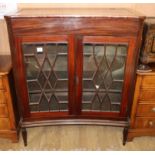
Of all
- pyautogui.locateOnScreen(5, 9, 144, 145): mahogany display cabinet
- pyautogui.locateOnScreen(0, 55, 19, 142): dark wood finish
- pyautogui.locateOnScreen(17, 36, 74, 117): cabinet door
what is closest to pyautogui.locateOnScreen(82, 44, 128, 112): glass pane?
pyautogui.locateOnScreen(5, 9, 144, 145): mahogany display cabinet

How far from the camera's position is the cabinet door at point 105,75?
145 cm

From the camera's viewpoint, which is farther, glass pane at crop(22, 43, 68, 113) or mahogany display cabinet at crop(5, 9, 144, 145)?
glass pane at crop(22, 43, 68, 113)

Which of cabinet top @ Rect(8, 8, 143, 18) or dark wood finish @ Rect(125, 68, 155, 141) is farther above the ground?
cabinet top @ Rect(8, 8, 143, 18)

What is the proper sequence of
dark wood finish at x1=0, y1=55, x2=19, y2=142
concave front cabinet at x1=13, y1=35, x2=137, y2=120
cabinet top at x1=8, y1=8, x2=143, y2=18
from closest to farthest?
cabinet top at x1=8, y1=8, x2=143, y2=18 < concave front cabinet at x1=13, y1=35, x2=137, y2=120 < dark wood finish at x1=0, y1=55, x2=19, y2=142

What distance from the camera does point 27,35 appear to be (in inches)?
54.7


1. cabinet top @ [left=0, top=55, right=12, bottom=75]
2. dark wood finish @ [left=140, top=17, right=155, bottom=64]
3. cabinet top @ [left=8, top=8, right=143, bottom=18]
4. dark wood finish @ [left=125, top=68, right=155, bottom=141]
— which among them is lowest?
dark wood finish @ [left=125, top=68, right=155, bottom=141]

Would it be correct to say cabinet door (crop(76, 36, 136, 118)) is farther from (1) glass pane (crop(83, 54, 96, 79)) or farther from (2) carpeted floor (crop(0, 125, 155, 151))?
(2) carpeted floor (crop(0, 125, 155, 151))

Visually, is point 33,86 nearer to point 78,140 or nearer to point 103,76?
point 103,76

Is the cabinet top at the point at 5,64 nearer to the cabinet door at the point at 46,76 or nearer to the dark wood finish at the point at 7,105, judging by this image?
the dark wood finish at the point at 7,105

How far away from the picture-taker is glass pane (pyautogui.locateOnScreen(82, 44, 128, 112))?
1478 mm

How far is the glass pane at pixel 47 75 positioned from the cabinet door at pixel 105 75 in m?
0.13

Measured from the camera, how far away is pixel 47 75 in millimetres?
1570

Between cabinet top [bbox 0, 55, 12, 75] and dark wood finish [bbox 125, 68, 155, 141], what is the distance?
39.6 inches

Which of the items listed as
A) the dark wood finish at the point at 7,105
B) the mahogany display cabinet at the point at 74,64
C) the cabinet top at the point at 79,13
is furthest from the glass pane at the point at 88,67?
the dark wood finish at the point at 7,105
